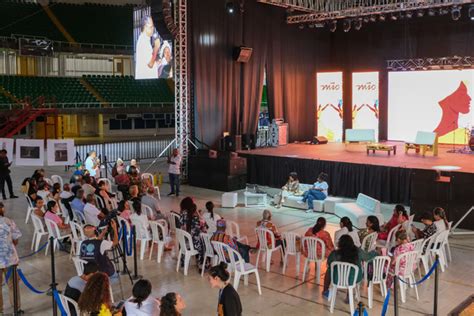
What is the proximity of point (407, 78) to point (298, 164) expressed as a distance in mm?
6970

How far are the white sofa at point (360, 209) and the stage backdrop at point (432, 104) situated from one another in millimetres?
8287

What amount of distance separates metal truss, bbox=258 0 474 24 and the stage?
4238mm

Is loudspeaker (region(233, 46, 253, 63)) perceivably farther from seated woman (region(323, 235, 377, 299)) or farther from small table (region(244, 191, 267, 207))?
seated woman (region(323, 235, 377, 299))

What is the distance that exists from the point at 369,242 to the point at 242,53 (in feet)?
35.5

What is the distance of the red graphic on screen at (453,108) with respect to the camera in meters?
18.1

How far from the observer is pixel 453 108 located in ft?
60.4

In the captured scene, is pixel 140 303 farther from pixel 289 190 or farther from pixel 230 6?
pixel 230 6

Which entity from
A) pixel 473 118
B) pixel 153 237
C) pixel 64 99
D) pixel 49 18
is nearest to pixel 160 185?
pixel 153 237

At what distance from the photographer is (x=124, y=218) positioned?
8422 mm

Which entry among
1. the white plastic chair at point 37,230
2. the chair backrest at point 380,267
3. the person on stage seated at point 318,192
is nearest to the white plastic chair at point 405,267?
the chair backrest at point 380,267

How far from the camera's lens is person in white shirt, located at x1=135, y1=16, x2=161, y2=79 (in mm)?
19922

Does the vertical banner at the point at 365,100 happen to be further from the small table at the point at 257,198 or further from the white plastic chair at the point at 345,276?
the white plastic chair at the point at 345,276

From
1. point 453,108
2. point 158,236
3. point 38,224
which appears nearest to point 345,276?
point 158,236

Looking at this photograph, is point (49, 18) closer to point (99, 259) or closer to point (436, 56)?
point (436, 56)
